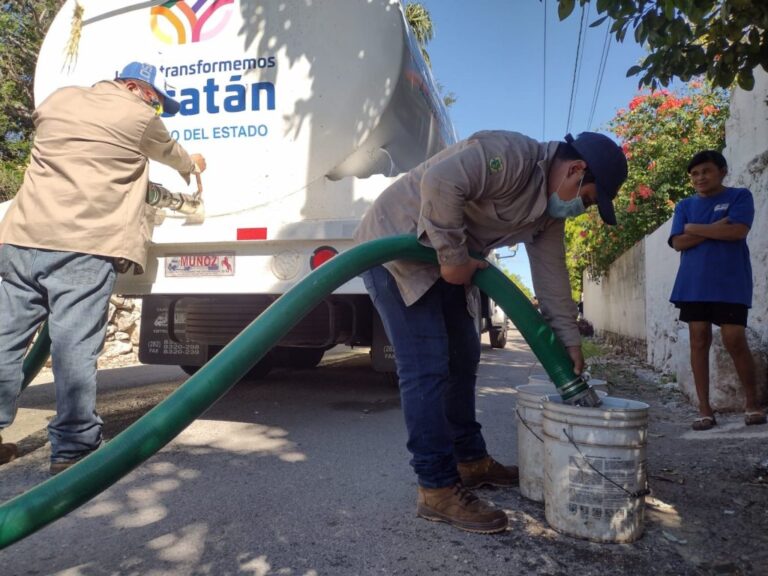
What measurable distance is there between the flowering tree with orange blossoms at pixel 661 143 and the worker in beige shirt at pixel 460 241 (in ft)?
21.8

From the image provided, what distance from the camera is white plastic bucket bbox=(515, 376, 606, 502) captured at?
2.41 metres

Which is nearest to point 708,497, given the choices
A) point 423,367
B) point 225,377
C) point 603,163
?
point 423,367

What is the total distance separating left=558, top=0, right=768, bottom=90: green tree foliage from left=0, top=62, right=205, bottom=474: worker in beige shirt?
2.12 meters

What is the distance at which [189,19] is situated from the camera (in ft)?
12.0

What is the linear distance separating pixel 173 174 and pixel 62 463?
1.86m

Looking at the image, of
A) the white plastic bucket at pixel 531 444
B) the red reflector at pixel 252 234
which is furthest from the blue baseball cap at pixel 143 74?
the white plastic bucket at pixel 531 444

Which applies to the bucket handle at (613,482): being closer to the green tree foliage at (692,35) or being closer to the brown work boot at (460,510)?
the brown work boot at (460,510)

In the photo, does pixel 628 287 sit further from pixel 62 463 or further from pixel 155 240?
pixel 62 463

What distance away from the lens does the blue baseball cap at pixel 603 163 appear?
2080mm

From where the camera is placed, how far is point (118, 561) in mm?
1898

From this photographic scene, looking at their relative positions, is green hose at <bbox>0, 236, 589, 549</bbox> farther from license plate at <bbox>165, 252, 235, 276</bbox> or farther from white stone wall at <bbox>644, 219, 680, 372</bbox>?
white stone wall at <bbox>644, 219, 680, 372</bbox>

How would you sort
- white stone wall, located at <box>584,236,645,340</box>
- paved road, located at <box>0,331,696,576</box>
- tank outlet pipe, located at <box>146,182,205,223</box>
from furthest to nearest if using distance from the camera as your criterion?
white stone wall, located at <box>584,236,645,340</box>, tank outlet pipe, located at <box>146,182,205,223</box>, paved road, located at <box>0,331,696,576</box>

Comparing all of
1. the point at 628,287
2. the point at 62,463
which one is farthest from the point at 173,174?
the point at 628,287

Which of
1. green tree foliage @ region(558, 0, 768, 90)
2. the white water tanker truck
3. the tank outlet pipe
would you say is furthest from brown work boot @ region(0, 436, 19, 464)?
green tree foliage @ region(558, 0, 768, 90)
